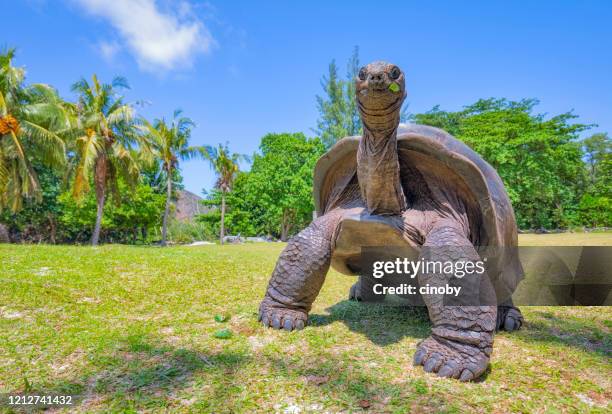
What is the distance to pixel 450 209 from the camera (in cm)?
299

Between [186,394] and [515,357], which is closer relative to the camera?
[186,394]

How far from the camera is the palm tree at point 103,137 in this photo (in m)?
16.1

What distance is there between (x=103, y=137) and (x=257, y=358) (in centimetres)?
1699

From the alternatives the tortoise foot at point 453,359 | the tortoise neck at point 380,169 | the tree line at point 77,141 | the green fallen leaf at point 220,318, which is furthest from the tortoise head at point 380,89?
the tree line at point 77,141

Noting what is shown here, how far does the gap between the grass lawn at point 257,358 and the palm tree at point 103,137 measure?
1339cm

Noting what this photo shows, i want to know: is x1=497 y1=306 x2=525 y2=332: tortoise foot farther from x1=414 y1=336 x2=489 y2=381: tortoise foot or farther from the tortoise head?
the tortoise head

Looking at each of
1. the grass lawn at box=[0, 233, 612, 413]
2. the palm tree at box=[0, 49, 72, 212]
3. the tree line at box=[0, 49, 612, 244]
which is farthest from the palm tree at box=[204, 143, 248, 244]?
the grass lawn at box=[0, 233, 612, 413]

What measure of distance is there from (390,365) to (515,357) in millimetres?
956

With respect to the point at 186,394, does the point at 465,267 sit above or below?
above

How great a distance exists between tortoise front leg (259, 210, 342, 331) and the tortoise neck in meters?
0.47

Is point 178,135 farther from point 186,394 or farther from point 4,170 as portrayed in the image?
point 186,394

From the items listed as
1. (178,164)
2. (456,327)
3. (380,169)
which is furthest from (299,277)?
(178,164)

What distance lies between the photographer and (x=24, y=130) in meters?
14.5

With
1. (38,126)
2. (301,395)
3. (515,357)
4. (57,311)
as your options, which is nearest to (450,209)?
(515,357)
